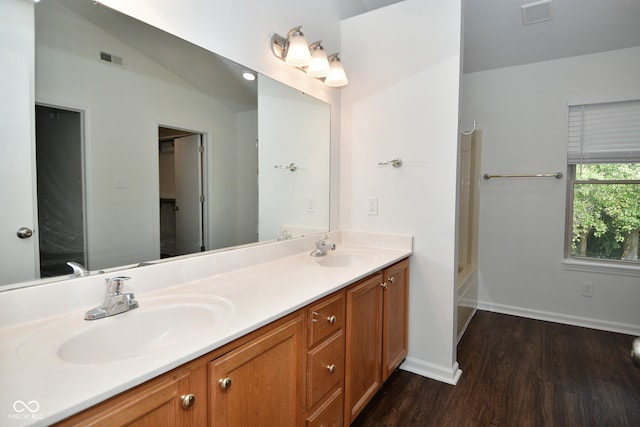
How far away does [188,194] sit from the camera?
4.85ft

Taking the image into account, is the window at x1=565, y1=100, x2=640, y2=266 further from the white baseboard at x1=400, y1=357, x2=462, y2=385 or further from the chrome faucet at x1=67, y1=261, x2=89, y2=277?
the chrome faucet at x1=67, y1=261, x2=89, y2=277

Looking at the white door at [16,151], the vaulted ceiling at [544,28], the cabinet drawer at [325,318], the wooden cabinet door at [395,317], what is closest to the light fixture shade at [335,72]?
the vaulted ceiling at [544,28]

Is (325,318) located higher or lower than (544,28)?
lower

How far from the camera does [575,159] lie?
117 inches

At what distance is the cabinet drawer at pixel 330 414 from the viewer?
1.30 m

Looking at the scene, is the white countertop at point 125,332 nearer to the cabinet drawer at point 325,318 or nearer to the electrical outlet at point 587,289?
the cabinet drawer at point 325,318

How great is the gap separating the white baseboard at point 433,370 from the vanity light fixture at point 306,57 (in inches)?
75.1

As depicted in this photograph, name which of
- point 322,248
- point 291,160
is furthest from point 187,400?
point 291,160

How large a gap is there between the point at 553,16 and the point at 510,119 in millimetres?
890

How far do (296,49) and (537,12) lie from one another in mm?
2035

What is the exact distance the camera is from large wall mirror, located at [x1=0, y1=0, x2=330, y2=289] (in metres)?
1.05

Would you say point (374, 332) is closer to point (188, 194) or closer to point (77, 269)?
point (188, 194)

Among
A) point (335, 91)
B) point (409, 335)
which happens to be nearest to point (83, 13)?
point (335, 91)

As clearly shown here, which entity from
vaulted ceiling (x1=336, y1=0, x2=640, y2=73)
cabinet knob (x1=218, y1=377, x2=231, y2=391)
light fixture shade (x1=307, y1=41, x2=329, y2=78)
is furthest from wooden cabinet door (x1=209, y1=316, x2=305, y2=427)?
vaulted ceiling (x1=336, y1=0, x2=640, y2=73)
